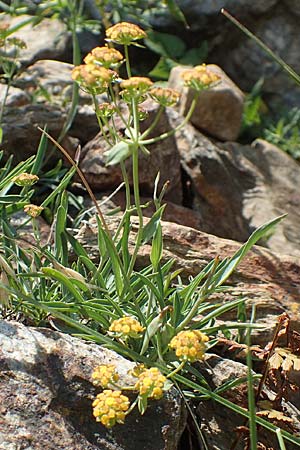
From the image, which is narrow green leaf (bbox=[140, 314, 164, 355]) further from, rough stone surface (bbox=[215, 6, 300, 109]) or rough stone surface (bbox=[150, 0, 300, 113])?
rough stone surface (bbox=[215, 6, 300, 109])

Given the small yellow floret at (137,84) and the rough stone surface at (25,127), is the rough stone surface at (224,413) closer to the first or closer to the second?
the small yellow floret at (137,84)

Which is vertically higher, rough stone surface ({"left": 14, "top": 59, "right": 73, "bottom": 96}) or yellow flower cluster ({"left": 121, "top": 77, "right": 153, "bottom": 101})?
yellow flower cluster ({"left": 121, "top": 77, "right": 153, "bottom": 101})

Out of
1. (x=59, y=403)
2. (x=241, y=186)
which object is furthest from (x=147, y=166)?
(x=59, y=403)

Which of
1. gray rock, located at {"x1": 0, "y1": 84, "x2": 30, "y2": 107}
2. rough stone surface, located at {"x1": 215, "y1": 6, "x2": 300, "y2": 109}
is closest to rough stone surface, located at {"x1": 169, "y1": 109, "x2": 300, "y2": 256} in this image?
gray rock, located at {"x1": 0, "y1": 84, "x2": 30, "y2": 107}

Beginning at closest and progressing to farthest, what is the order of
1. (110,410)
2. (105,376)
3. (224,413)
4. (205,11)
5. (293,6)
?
(110,410)
(105,376)
(224,413)
(205,11)
(293,6)

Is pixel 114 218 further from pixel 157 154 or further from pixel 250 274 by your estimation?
pixel 157 154

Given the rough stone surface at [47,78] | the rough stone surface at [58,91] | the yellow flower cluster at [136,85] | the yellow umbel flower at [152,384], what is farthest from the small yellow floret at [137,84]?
the rough stone surface at [47,78]

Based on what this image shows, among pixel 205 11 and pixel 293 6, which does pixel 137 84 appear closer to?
pixel 205 11
